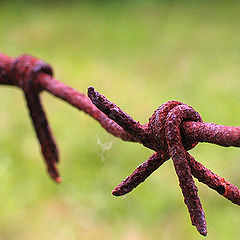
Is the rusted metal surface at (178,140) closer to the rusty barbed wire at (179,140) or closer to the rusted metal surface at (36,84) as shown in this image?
the rusty barbed wire at (179,140)

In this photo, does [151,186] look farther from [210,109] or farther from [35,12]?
[35,12]

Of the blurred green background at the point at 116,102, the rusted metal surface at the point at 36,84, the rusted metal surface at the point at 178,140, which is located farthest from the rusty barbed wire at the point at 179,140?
the blurred green background at the point at 116,102

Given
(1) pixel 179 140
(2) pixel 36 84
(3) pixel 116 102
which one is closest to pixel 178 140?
(1) pixel 179 140

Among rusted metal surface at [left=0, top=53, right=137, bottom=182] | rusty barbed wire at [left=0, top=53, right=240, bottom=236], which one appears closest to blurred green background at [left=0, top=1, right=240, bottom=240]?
rusted metal surface at [left=0, top=53, right=137, bottom=182]

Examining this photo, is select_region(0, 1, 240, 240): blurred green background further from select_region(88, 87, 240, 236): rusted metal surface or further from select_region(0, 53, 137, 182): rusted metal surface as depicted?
select_region(88, 87, 240, 236): rusted metal surface

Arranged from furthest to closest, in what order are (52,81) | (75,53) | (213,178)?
(75,53) < (52,81) < (213,178)

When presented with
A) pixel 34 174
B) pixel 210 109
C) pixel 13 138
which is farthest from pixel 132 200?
pixel 13 138

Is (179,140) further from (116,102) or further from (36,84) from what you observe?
(116,102)
